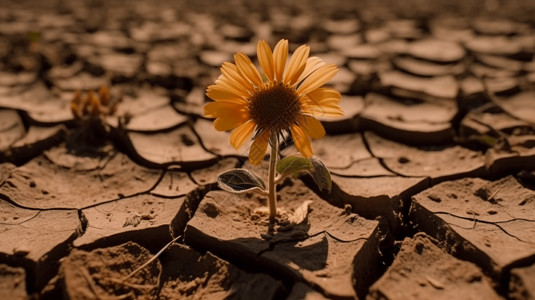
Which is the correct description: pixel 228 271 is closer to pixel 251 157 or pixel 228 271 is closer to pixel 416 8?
pixel 251 157

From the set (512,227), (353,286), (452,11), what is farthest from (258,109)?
(452,11)

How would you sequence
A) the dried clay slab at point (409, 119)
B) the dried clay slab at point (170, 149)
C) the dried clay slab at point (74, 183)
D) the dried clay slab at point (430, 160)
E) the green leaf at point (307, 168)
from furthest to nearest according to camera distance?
the dried clay slab at point (409, 119) → the dried clay slab at point (170, 149) → the dried clay slab at point (430, 160) → the dried clay slab at point (74, 183) → the green leaf at point (307, 168)

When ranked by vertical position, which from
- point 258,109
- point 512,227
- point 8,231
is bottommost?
point 8,231

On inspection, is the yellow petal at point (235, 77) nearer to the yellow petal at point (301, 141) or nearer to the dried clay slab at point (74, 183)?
the yellow petal at point (301, 141)

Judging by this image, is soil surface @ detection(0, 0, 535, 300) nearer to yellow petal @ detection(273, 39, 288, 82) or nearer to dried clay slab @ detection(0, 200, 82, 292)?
dried clay slab @ detection(0, 200, 82, 292)

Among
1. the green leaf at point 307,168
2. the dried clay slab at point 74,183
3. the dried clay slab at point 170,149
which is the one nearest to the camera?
the green leaf at point 307,168

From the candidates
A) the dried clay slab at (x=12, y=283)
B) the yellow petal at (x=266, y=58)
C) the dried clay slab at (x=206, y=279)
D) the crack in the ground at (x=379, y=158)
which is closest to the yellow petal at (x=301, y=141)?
the yellow petal at (x=266, y=58)
